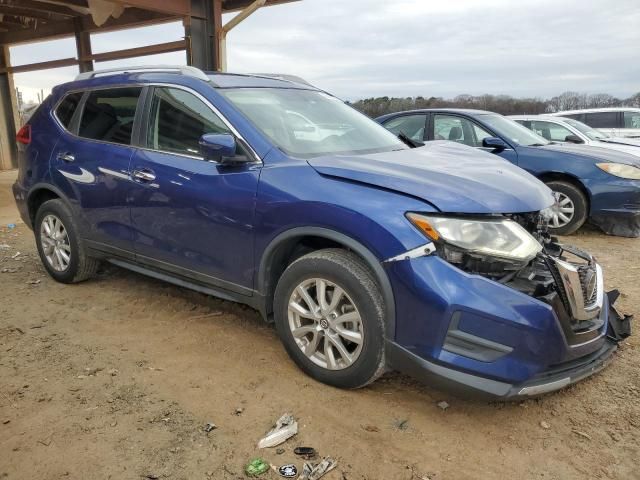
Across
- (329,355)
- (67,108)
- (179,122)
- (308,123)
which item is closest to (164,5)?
(67,108)

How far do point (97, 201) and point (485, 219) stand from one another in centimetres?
297

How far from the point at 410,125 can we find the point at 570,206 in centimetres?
251

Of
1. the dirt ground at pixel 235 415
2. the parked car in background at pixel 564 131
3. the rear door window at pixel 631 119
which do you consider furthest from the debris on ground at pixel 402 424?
the rear door window at pixel 631 119

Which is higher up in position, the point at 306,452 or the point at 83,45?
the point at 83,45

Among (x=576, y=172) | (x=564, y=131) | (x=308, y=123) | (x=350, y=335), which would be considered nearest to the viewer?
(x=350, y=335)

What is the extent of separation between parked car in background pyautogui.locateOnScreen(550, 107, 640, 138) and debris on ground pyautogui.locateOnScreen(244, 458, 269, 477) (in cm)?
1377

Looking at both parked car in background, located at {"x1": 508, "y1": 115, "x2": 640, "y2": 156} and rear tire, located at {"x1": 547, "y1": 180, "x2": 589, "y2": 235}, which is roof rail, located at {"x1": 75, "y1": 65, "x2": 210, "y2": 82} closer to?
rear tire, located at {"x1": 547, "y1": 180, "x2": 589, "y2": 235}

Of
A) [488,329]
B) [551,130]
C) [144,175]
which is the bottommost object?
[488,329]

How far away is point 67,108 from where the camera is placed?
443cm

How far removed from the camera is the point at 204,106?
341 centimetres

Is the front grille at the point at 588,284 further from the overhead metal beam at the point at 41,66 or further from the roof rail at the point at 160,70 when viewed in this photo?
the overhead metal beam at the point at 41,66

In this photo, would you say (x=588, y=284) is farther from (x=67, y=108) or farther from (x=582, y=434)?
(x=67, y=108)

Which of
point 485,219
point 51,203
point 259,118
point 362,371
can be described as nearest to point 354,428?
point 362,371

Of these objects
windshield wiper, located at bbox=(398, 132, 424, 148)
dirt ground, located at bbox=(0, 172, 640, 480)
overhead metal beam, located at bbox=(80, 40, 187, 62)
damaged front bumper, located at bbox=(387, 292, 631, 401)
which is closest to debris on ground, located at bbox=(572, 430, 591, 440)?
dirt ground, located at bbox=(0, 172, 640, 480)
